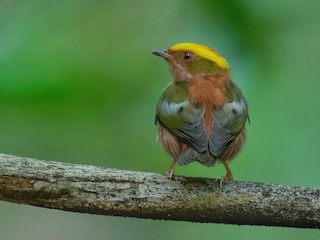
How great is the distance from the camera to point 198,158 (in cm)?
447

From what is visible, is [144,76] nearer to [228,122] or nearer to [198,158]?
[228,122]

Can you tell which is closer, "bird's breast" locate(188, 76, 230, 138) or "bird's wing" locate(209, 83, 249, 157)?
"bird's wing" locate(209, 83, 249, 157)

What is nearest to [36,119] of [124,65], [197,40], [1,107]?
[1,107]

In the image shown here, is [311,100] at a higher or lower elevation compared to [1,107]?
higher

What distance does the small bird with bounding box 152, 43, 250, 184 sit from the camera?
4586 millimetres

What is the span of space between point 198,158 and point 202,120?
1.22ft

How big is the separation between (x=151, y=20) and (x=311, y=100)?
1.30 m

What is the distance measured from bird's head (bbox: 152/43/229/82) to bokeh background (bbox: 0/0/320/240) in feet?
0.45

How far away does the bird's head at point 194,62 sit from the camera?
18.5ft

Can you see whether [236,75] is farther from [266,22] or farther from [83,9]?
[83,9]

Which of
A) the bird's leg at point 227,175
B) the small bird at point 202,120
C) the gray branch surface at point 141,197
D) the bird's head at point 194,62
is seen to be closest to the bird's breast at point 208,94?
the small bird at point 202,120

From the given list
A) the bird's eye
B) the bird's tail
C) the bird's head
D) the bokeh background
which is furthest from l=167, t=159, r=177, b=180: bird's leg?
the bird's eye

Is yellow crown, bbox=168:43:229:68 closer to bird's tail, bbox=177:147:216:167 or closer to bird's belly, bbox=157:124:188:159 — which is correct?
bird's belly, bbox=157:124:188:159

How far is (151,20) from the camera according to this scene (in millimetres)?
5449
